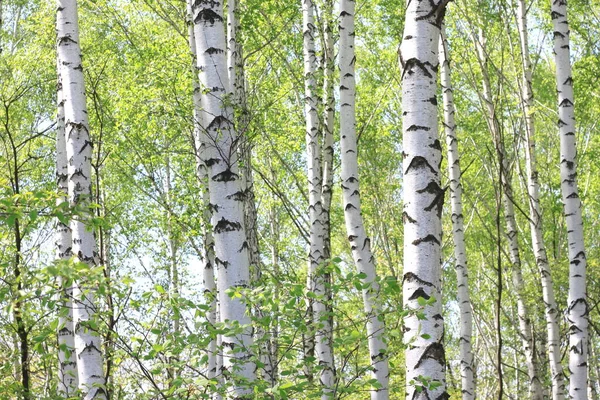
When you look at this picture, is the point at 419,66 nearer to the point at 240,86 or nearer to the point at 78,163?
the point at 78,163

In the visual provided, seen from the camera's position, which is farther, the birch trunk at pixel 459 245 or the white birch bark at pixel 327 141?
the birch trunk at pixel 459 245

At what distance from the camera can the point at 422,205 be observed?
3.79 metres

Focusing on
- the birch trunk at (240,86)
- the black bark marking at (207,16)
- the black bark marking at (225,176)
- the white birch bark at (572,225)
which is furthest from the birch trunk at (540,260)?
the black bark marking at (225,176)

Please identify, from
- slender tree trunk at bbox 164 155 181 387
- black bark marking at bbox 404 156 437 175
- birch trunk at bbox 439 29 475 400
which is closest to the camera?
black bark marking at bbox 404 156 437 175

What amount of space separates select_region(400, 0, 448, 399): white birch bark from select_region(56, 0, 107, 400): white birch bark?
8.89 feet

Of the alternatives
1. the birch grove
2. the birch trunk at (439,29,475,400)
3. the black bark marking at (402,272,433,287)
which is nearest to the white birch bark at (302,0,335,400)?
the birch grove

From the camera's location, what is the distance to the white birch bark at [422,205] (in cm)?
372

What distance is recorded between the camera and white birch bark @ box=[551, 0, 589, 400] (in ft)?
26.5

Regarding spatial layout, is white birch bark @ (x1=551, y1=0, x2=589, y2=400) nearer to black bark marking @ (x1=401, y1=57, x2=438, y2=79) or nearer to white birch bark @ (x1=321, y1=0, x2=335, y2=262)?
white birch bark @ (x1=321, y1=0, x2=335, y2=262)

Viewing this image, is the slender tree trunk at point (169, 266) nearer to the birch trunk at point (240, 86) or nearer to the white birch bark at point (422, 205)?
the birch trunk at point (240, 86)

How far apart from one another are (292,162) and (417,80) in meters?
15.3

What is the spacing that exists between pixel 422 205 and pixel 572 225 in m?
4.93

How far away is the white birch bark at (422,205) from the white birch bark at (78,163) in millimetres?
2711

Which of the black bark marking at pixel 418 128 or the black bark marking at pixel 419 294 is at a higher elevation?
the black bark marking at pixel 418 128
